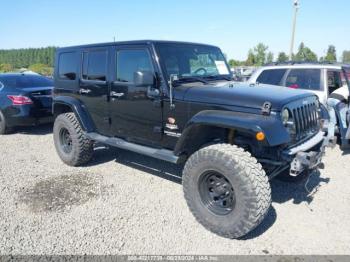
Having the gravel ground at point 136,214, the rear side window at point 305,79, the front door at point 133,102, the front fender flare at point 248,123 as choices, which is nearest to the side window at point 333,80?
the rear side window at point 305,79

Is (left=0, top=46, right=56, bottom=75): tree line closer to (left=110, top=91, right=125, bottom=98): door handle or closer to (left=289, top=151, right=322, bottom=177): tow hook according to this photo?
(left=110, top=91, right=125, bottom=98): door handle

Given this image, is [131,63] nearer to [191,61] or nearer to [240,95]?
[191,61]

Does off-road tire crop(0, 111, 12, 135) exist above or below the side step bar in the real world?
below

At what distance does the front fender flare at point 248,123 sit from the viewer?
3.14m

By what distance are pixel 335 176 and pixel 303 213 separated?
1.58 m

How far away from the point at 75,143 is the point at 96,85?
1.11 metres

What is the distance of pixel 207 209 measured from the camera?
3.62 metres

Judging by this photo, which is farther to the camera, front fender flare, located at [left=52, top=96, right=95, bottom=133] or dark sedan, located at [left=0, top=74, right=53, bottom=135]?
dark sedan, located at [left=0, top=74, right=53, bottom=135]

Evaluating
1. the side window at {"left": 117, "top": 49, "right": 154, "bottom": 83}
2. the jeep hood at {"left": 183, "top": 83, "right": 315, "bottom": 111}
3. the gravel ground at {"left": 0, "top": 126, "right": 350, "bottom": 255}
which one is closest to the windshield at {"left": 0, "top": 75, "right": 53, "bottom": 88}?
the gravel ground at {"left": 0, "top": 126, "right": 350, "bottom": 255}

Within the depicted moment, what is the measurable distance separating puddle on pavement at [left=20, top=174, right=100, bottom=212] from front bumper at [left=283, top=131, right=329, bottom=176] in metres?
2.67

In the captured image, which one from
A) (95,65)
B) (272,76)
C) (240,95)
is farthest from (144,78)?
(272,76)

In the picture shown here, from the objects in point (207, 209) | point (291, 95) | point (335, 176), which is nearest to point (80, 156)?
point (207, 209)

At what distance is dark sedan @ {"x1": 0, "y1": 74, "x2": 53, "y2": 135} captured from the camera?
7766mm

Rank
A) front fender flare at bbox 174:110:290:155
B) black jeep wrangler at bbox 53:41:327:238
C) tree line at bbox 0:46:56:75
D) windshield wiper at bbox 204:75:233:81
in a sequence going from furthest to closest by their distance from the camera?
tree line at bbox 0:46:56:75 → windshield wiper at bbox 204:75:233:81 → black jeep wrangler at bbox 53:41:327:238 → front fender flare at bbox 174:110:290:155
